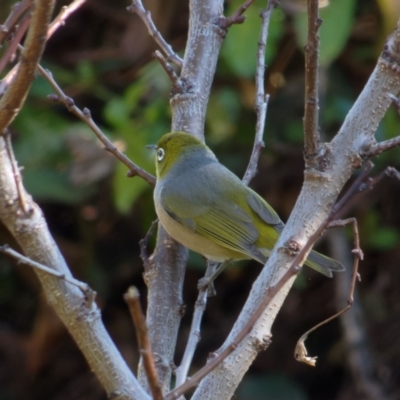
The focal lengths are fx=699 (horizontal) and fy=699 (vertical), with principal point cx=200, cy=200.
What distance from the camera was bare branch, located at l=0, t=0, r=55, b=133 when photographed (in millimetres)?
1355

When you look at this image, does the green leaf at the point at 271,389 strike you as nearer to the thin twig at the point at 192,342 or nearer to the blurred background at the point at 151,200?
the blurred background at the point at 151,200

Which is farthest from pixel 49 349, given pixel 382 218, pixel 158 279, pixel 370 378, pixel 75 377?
pixel 158 279

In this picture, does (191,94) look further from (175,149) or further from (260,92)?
(175,149)

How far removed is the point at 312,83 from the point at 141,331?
0.99 m

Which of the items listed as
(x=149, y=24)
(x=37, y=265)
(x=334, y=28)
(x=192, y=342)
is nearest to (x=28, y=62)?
(x=37, y=265)

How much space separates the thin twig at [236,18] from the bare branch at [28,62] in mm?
1668

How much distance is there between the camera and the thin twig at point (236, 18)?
292 centimetres

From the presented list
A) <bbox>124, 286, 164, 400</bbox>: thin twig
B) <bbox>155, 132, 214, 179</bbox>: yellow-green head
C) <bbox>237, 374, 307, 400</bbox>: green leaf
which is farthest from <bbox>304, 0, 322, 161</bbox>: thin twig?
<bbox>237, 374, 307, 400</bbox>: green leaf

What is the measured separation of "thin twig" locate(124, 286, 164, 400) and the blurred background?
312 centimetres

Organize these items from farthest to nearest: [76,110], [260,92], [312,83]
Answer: [260,92], [76,110], [312,83]

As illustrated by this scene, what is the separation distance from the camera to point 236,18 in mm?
2979

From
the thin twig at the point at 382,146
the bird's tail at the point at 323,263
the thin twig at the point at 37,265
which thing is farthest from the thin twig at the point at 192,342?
the bird's tail at the point at 323,263

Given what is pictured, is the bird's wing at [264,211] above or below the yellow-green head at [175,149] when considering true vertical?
below

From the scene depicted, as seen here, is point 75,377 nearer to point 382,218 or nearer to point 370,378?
point 370,378
